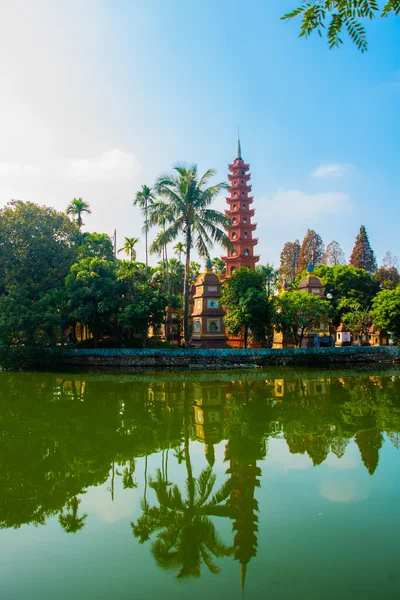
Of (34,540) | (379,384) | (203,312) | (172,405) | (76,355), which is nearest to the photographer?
(34,540)

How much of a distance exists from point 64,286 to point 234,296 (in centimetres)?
1093

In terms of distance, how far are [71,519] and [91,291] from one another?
19.9 meters

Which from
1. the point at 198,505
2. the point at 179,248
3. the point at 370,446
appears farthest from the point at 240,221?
the point at 198,505

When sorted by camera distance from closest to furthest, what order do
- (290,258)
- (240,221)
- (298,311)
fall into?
(298,311)
(240,221)
(290,258)

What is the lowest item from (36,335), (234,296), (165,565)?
(165,565)

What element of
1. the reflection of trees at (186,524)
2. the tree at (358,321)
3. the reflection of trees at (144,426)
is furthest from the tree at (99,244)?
the reflection of trees at (186,524)

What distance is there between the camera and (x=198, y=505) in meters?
5.81

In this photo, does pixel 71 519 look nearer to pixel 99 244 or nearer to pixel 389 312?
pixel 389 312

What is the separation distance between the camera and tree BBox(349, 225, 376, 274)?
50.2 meters

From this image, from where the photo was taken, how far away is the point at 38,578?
4.11m

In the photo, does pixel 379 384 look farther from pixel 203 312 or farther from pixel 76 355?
pixel 76 355

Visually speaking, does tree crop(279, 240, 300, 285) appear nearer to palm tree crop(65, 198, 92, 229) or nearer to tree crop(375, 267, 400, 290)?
tree crop(375, 267, 400, 290)

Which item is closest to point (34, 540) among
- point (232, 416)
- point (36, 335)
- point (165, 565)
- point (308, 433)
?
point (165, 565)

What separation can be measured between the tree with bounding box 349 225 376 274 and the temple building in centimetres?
2704
